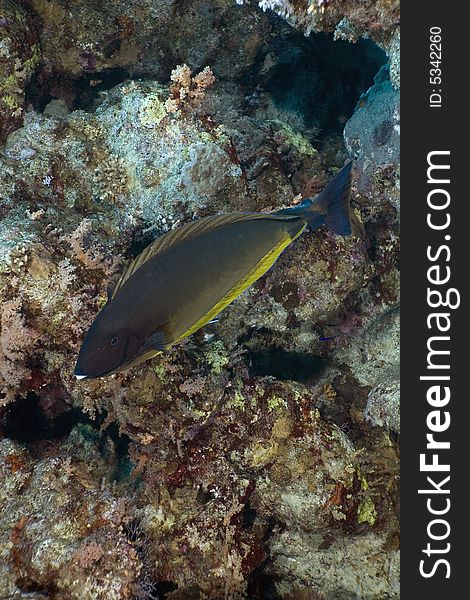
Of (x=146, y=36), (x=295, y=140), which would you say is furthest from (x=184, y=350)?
(x=146, y=36)

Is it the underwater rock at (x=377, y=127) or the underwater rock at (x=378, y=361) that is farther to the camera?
the underwater rock at (x=377, y=127)

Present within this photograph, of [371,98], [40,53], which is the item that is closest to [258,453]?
[371,98]

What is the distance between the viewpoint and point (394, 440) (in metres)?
4.57

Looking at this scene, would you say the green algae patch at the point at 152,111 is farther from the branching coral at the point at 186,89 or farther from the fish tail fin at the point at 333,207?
the fish tail fin at the point at 333,207

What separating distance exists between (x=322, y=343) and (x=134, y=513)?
2.81 meters

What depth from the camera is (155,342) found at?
6.86 ft

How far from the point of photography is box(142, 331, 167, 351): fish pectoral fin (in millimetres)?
2086

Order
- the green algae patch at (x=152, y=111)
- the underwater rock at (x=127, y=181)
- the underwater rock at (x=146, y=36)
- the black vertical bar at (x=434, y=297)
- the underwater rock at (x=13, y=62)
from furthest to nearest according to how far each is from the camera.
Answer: the underwater rock at (x=146, y=36) < the underwater rock at (x=13, y=62) < the green algae patch at (x=152, y=111) < the underwater rock at (x=127, y=181) < the black vertical bar at (x=434, y=297)

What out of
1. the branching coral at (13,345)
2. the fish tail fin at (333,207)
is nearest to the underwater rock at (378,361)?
the fish tail fin at (333,207)

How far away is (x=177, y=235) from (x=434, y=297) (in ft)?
6.84

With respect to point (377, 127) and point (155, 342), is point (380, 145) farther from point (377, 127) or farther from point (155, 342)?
point (155, 342)

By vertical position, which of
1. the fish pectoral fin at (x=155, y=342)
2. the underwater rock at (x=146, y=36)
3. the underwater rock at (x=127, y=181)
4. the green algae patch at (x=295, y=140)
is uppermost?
the underwater rock at (x=146, y=36)

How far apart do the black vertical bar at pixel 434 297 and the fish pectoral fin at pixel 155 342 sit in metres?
2.08

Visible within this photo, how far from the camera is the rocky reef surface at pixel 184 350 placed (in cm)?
330
